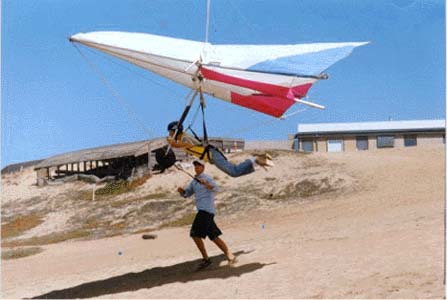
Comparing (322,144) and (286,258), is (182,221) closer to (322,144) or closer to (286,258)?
(286,258)

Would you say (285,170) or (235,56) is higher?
(235,56)

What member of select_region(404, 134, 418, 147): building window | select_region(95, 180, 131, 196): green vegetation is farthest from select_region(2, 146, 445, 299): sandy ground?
select_region(404, 134, 418, 147): building window

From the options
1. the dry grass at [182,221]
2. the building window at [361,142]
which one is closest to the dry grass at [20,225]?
the dry grass at [182,221]

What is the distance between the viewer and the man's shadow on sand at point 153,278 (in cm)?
978

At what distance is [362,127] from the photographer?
154 ft

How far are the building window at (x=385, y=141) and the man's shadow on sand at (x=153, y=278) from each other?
1428 inches

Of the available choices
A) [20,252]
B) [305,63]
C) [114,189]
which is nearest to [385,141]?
[114,189]

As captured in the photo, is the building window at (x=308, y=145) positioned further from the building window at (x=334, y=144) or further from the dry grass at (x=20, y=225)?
the dry grass at (x=20, y=225)

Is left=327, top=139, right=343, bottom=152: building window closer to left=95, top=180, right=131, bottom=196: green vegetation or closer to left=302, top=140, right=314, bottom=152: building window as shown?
left=302, top=140, right=314, bottom=152: building window

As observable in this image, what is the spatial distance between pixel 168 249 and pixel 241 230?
12.9 feet

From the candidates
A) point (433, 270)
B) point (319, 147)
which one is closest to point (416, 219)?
point (433, 270)

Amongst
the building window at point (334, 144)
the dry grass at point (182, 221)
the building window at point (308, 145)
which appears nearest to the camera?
the dry grass at point (182, 221)

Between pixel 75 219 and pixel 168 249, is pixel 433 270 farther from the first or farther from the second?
pixel 75 219

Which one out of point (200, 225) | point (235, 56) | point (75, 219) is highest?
point (235, 56)
